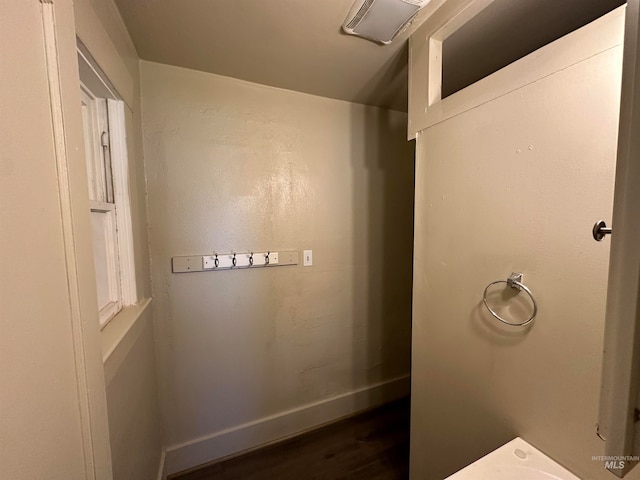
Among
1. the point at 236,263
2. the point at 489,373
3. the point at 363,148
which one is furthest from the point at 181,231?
the point at 489,373

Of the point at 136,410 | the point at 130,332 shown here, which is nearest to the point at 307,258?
the point at 130,332

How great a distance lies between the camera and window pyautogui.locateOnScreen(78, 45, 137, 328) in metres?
1.02

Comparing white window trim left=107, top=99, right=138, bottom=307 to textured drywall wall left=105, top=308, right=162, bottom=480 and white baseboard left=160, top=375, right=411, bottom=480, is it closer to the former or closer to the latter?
textured drywall wall left=105, top=308, right=162, bottom=480

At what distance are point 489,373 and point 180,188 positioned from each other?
68.6 inches

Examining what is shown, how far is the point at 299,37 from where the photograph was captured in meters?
1.24

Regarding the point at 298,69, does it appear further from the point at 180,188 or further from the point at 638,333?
the point at 638,333

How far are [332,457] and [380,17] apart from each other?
243cm

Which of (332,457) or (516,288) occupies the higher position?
(516,288)

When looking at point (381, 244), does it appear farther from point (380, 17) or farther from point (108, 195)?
point (108, 195)

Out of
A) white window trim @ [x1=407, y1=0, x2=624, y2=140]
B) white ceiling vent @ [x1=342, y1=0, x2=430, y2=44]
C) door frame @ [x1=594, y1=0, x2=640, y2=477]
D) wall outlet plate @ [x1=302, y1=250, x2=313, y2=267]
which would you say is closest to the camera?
door frame @ [x1=594, y1=0, x2=640, y2=477]

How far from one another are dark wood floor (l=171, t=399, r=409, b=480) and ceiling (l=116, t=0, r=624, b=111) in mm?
2401

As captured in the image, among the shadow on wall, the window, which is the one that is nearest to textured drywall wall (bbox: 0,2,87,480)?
the window

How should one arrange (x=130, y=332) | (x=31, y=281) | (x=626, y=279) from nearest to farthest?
(x=626, y=279)
(x=31, y=281)
(x=130, y=332)

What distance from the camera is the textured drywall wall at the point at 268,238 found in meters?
1.50
